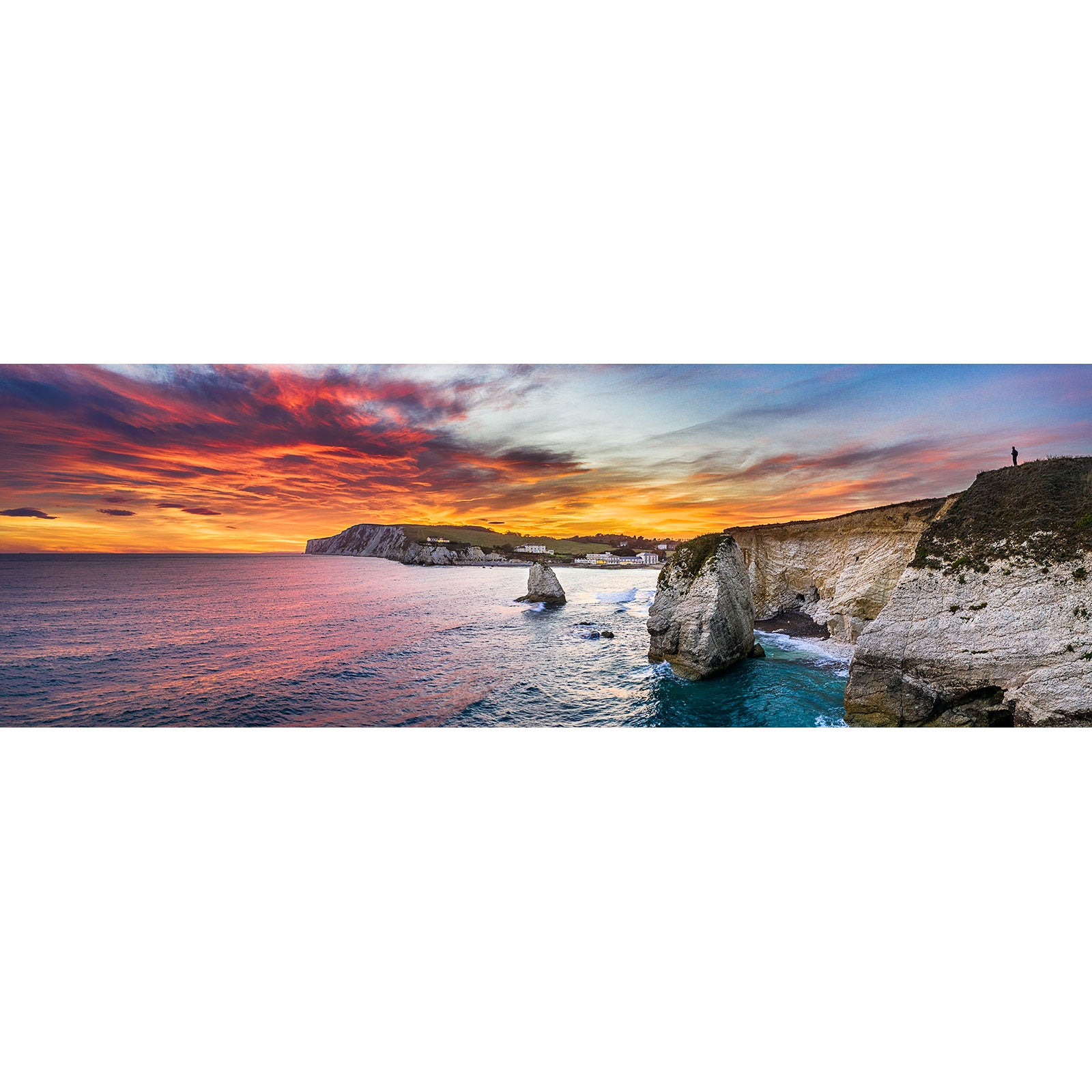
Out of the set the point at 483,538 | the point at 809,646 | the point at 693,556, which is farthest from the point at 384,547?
the point at 809,646

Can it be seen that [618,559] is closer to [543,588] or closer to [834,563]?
[543,588]

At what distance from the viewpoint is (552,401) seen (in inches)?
197

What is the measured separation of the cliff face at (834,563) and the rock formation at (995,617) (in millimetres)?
853

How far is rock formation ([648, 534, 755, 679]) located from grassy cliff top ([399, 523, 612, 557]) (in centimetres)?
212

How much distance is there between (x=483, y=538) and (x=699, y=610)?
4368mm

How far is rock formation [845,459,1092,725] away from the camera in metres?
4.29

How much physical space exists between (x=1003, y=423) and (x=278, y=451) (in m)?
9.26

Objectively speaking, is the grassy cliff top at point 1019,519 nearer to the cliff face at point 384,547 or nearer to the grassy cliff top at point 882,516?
the grassy cliff top at point 882,516

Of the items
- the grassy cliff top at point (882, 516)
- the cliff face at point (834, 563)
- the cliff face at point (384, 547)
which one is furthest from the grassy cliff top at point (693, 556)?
the cliff face at point (384, 547)

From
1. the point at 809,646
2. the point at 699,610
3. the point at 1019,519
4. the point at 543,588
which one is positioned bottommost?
the point at 809,646

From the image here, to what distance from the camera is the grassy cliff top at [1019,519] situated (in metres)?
4.52

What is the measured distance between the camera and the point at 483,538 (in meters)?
6.11

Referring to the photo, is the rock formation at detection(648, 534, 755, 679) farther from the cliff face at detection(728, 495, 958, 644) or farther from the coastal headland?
the coastal headland

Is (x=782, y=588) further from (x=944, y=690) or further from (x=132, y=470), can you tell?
(x=132, y=470)
